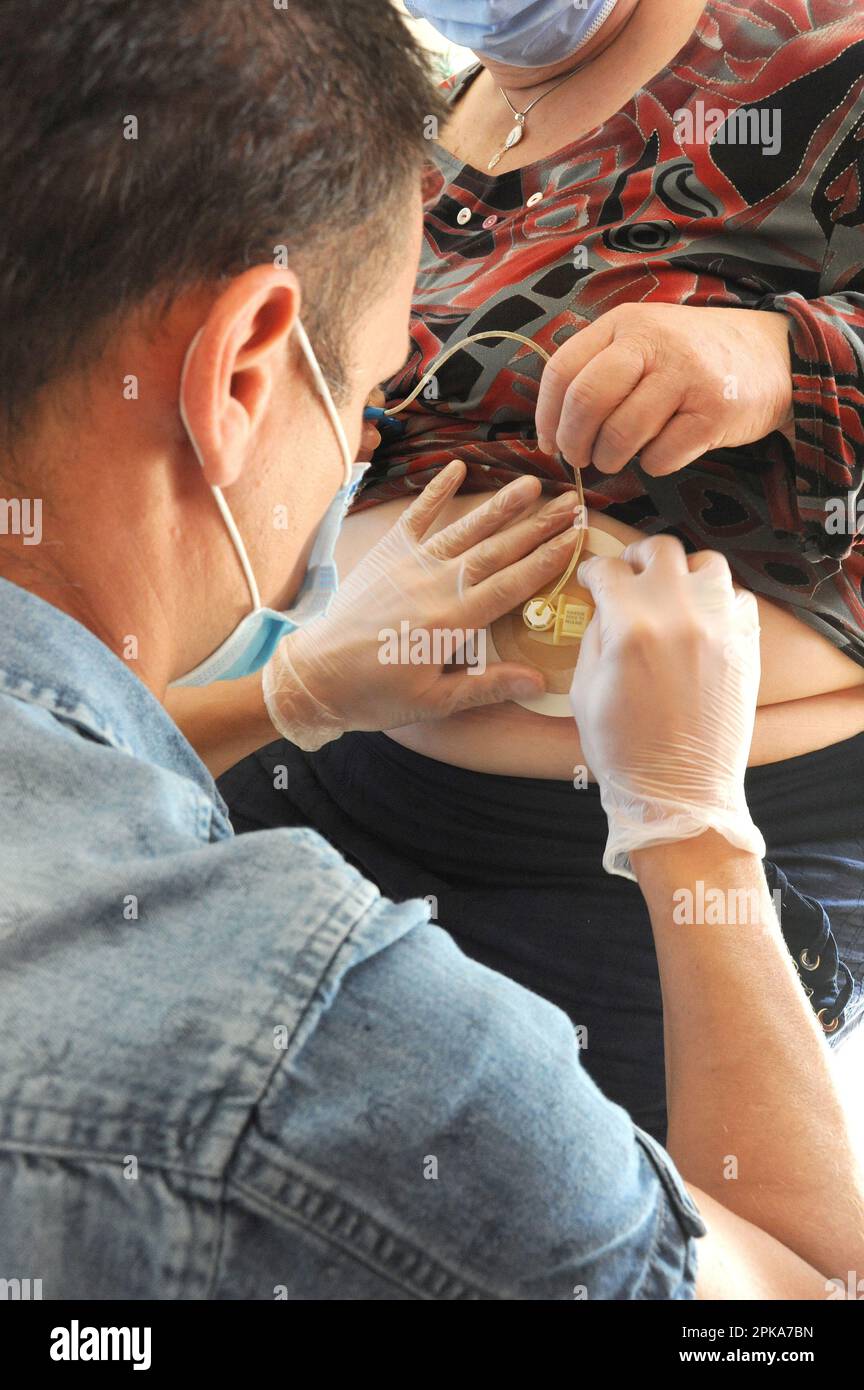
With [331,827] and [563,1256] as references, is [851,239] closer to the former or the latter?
[331,827]

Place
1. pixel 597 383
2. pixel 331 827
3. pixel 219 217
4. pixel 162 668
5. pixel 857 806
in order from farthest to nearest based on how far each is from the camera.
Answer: pixel 331 827, pixel 857 806, pixel 597 383, pixel 162 668, pixel 219 217

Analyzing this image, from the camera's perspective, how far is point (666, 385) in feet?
3.28

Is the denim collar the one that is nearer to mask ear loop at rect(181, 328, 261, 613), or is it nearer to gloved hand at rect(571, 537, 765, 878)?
mask ear loop at rect(181, 328, 261, 613)

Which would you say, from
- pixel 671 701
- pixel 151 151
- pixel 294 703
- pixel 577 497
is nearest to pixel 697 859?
pixel 671 701

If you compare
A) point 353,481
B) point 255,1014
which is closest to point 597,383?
point 353,481

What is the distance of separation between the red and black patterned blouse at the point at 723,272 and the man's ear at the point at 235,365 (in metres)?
0.52

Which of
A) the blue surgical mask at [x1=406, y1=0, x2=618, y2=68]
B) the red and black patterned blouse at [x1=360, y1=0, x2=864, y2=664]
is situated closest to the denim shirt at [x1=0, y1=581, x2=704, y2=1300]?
the red and black patterned blouse at [x1=360, y1=0, x2=864, y2=664]

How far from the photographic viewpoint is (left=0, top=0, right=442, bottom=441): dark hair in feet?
1.98

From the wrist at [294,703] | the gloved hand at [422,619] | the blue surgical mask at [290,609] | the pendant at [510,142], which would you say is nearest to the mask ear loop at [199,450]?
the blue surgical mask at [290,609]

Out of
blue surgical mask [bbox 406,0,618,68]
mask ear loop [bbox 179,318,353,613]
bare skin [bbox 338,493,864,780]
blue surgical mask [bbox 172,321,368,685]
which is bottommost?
bare skin [bbox 338,493,864,780]

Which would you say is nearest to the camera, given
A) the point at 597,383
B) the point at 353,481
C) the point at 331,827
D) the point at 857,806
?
the point at 353,481

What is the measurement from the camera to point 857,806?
1159 millimetres

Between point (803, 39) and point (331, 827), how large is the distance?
35.0 inches

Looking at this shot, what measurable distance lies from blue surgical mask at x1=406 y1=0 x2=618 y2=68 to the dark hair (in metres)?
0.56
